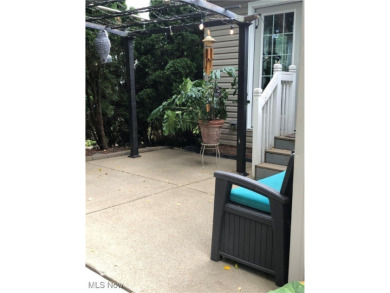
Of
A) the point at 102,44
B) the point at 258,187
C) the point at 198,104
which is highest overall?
the point at 102,44

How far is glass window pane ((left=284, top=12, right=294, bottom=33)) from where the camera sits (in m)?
5.79

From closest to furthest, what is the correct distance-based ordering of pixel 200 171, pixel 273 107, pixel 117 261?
1. pixel 117 261
2. pixel 273 107
3. pixel 200 171

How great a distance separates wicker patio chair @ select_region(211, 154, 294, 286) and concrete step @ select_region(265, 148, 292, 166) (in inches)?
89.6

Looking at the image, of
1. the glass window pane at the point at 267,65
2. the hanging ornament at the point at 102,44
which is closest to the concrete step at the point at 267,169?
the glass window pane at the point at 267,65

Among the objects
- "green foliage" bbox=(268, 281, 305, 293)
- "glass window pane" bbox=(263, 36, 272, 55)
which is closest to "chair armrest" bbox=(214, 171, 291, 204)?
"green foliage" bbox=(268, 281, 305, 293)

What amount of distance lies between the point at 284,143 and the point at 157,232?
8.94 ft

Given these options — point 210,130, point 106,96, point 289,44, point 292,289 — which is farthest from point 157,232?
point 106,96

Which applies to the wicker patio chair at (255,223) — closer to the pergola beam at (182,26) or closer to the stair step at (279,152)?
the stair step at (279,152)

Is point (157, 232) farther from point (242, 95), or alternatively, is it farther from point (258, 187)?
point (242, 95)

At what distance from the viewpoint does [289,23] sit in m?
5.84
